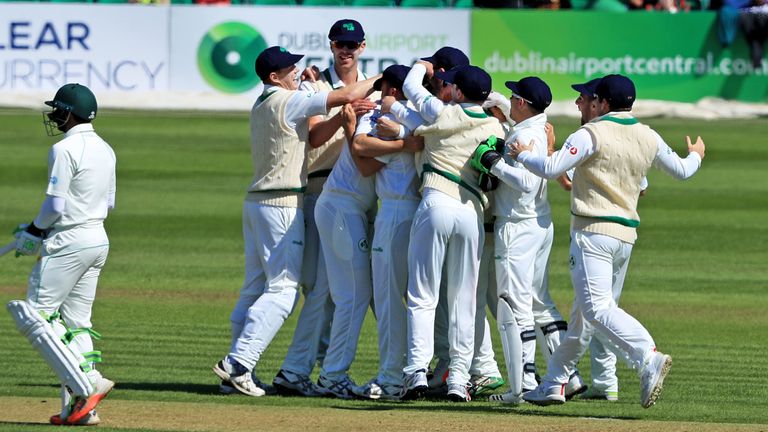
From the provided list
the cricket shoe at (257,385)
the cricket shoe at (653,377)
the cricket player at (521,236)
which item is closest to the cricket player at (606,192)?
the cricket shoe at (653,377)

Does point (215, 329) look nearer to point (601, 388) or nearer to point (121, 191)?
point (601, 388)

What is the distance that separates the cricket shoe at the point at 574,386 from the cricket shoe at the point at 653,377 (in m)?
1.02

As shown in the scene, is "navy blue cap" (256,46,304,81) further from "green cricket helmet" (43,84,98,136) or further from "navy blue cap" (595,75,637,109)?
"navy blue cap" (595,75,637,109)

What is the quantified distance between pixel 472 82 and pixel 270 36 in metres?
16.5

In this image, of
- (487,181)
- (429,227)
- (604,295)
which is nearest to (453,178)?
(487,181)

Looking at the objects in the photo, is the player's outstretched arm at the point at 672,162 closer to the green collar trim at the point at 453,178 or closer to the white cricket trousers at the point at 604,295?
the white cricket trousers at the point at 604,295

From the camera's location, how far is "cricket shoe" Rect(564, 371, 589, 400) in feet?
→ 29.9

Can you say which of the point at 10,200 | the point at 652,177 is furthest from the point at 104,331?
the point at 652,177

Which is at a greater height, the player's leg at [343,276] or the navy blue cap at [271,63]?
the navy blue cap at [271,63]

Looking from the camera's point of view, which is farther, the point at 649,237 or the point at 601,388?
the point at 649,237

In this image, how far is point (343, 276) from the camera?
9227 mm

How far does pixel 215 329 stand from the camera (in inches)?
473

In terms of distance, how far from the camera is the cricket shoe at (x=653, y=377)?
26.3 feet

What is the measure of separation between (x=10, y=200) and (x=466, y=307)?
11358 millimetres
